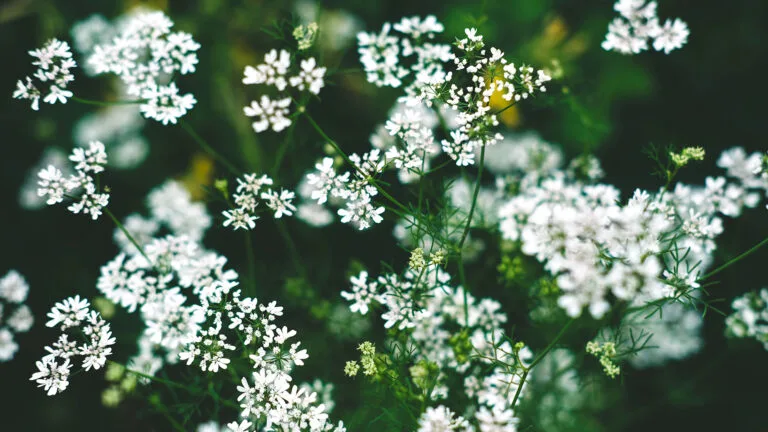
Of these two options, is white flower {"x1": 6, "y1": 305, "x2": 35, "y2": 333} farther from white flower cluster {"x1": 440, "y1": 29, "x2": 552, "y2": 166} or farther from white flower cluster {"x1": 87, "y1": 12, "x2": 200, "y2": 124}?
white flower cluster {"x1": 440, "y1": 29, "x2": 552, "y2": 166}

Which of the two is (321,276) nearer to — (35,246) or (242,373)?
(242,373)

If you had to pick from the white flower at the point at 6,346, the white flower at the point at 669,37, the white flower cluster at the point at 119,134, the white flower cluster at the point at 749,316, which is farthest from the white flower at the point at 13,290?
the white flower cluster at the point at 749,316

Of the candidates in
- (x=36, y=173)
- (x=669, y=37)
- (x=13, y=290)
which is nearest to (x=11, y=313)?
(x=13, y=290)

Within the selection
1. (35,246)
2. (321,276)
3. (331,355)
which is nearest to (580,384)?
(331,355)

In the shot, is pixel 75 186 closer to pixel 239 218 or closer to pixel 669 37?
pixel 239 218

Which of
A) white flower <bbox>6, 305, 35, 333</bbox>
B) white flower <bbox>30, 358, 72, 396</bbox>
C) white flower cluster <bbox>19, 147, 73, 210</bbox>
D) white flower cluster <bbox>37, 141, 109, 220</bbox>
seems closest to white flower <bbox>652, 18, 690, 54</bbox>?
white flower cluster <bbox>37, 141, 109, 220</bbox>

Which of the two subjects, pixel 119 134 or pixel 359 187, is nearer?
pixel 359 187
